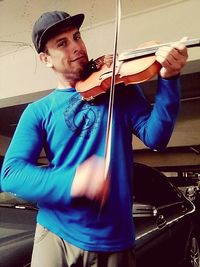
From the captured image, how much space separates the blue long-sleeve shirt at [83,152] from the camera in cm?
76

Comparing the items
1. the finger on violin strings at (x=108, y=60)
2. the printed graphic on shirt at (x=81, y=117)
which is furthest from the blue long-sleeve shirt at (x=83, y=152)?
the finger on violin strings at (x=108, y=60)

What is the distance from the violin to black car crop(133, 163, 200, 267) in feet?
3.25

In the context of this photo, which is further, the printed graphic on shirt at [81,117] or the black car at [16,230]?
the black car at [16,230]

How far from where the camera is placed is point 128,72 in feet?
2.86

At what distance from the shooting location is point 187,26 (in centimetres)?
249

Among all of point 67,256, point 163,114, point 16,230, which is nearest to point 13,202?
point 16,230

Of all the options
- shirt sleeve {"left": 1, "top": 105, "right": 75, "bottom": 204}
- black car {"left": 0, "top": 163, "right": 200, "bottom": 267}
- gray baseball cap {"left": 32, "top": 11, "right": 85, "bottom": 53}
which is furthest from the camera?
black car {"left": 0, "top": 163, "right": 200, "bottom": 267}

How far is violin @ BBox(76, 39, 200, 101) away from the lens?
33.0 inches

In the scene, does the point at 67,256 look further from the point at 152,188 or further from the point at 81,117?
the point at 152,188

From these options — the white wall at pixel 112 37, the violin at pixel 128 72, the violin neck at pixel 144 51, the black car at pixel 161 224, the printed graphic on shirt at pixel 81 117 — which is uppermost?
the white wall at pixel 112 37

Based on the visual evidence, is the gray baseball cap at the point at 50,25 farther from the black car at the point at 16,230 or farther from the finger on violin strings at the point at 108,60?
the black car at the point at 16,230

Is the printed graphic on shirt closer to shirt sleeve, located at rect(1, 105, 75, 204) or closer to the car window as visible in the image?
shirt sleeve, located at rect(1, 105, 75, 204)

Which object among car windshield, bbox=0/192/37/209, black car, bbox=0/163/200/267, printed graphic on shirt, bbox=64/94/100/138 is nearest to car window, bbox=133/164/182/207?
black car, bbox=0/163/200/267

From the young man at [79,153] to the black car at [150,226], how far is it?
49cm
